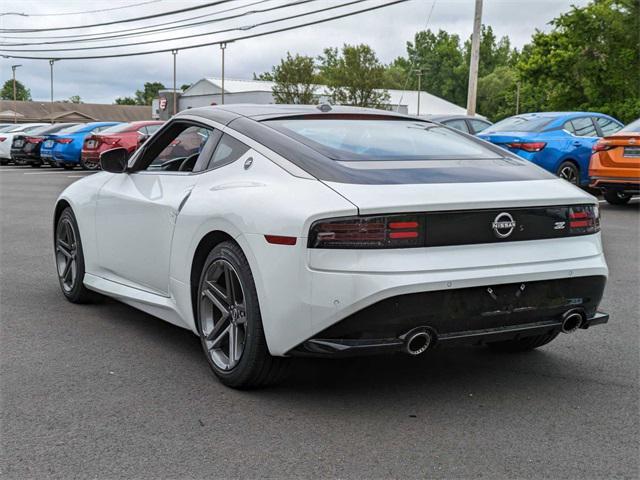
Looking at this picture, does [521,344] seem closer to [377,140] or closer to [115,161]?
[377,140]

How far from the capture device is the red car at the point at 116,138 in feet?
70.1

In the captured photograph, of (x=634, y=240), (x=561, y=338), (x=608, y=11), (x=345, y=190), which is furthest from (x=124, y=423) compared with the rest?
(x=608, y=11)

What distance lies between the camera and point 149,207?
4.74 m

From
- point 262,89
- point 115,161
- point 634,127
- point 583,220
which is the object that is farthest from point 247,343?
point 262,89

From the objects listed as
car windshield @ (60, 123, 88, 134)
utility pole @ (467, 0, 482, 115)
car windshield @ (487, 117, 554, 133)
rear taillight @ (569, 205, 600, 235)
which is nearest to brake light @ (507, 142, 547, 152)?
car windshield @ (487, 117, 554, 133)

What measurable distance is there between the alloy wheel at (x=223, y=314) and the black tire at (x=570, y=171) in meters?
10.9

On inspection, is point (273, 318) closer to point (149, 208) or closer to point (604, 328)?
point (149, 208)

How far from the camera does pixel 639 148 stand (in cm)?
1216

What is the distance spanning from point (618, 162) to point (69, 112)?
357 feet

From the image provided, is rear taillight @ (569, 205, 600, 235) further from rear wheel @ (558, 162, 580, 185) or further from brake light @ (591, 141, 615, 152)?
rear wheel @ (558, 162, 580, 185)

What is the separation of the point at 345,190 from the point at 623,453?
5.10ft

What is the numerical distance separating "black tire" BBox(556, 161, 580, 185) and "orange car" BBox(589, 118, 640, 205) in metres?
1.26

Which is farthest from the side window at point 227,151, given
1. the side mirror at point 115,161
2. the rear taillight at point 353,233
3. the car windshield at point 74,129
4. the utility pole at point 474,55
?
the utility pole at point 474,55

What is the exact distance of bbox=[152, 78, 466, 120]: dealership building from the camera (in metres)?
71.8
